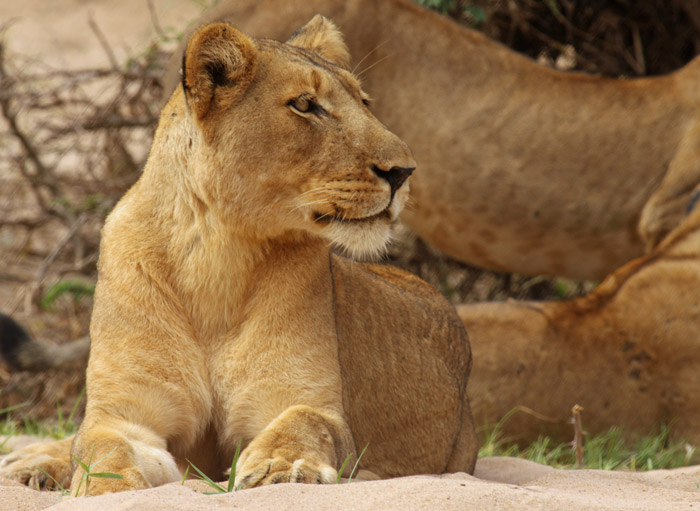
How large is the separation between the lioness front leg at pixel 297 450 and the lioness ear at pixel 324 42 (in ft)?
3.50

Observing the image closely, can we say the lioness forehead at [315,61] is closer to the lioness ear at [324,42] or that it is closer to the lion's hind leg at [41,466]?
the lioness ear at [324,42]

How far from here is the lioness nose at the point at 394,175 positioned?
2.53 meters

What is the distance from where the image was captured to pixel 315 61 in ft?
9.00

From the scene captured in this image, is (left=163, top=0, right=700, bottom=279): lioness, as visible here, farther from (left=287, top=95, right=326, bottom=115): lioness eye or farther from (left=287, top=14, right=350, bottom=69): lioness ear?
(left=287, top=95, right=326, bottom=115): lioness eye

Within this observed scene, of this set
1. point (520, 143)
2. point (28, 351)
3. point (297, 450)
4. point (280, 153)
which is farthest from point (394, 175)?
point (520, 143)

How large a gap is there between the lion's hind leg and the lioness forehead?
4.03 ft

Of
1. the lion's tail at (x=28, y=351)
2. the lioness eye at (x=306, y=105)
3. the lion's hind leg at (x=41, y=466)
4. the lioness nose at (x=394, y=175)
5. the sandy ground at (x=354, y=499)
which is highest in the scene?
the lioness eye at (x=306, y=105)

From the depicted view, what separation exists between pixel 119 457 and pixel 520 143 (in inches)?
154

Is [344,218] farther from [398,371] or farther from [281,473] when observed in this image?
[398,371]

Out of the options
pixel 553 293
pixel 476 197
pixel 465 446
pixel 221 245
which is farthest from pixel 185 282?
pixel 553 293

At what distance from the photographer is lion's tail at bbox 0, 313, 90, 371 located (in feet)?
13.1

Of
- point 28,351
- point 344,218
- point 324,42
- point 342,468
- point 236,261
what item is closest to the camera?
point 342,468

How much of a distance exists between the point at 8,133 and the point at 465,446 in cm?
390

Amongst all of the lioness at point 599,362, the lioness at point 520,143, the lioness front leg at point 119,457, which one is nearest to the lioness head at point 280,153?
the lioness front leg at point 119,457
